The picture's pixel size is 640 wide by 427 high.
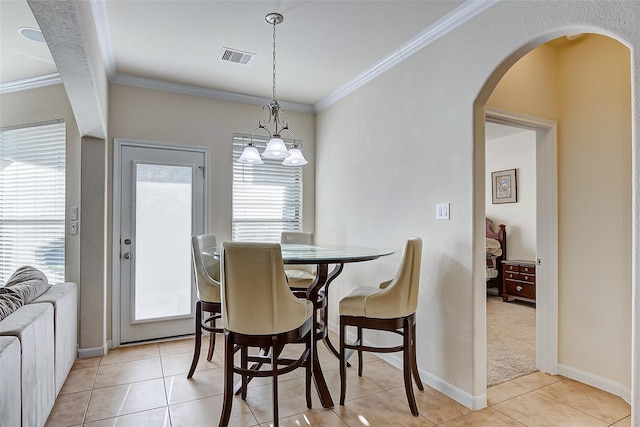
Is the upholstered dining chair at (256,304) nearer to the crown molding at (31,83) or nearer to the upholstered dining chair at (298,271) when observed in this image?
the upholstered dining chair at (298,271)

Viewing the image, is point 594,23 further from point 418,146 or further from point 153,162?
point 153,162

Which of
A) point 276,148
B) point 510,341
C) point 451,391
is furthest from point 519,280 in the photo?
point 276,148

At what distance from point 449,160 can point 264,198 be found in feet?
7.80

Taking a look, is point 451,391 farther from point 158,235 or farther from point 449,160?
point 158,235

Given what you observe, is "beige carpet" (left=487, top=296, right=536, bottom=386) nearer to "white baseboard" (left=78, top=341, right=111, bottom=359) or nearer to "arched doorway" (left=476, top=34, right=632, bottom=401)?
"arched doorway" (left=476, top=34, right=632, bottom=401)

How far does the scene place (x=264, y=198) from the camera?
172 inches

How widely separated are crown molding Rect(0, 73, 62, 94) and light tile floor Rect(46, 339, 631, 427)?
2.62m

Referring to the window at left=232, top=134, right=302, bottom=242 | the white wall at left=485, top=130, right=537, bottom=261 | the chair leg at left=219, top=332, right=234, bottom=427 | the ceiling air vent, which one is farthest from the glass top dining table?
the white wall at left=485, top=130, right=537, bottom=261

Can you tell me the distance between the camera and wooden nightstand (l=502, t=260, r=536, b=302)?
5199 mm

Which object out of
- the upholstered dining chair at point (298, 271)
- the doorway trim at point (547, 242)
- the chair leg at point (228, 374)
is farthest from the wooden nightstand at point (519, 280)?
the chair leg at point (228, 374)

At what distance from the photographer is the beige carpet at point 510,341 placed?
3.01 m

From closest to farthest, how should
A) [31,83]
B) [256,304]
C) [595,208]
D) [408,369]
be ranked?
[256,304]
[408,369]
[595,208]
[31,83]

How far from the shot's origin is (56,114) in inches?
137

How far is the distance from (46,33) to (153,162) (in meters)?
2.13
